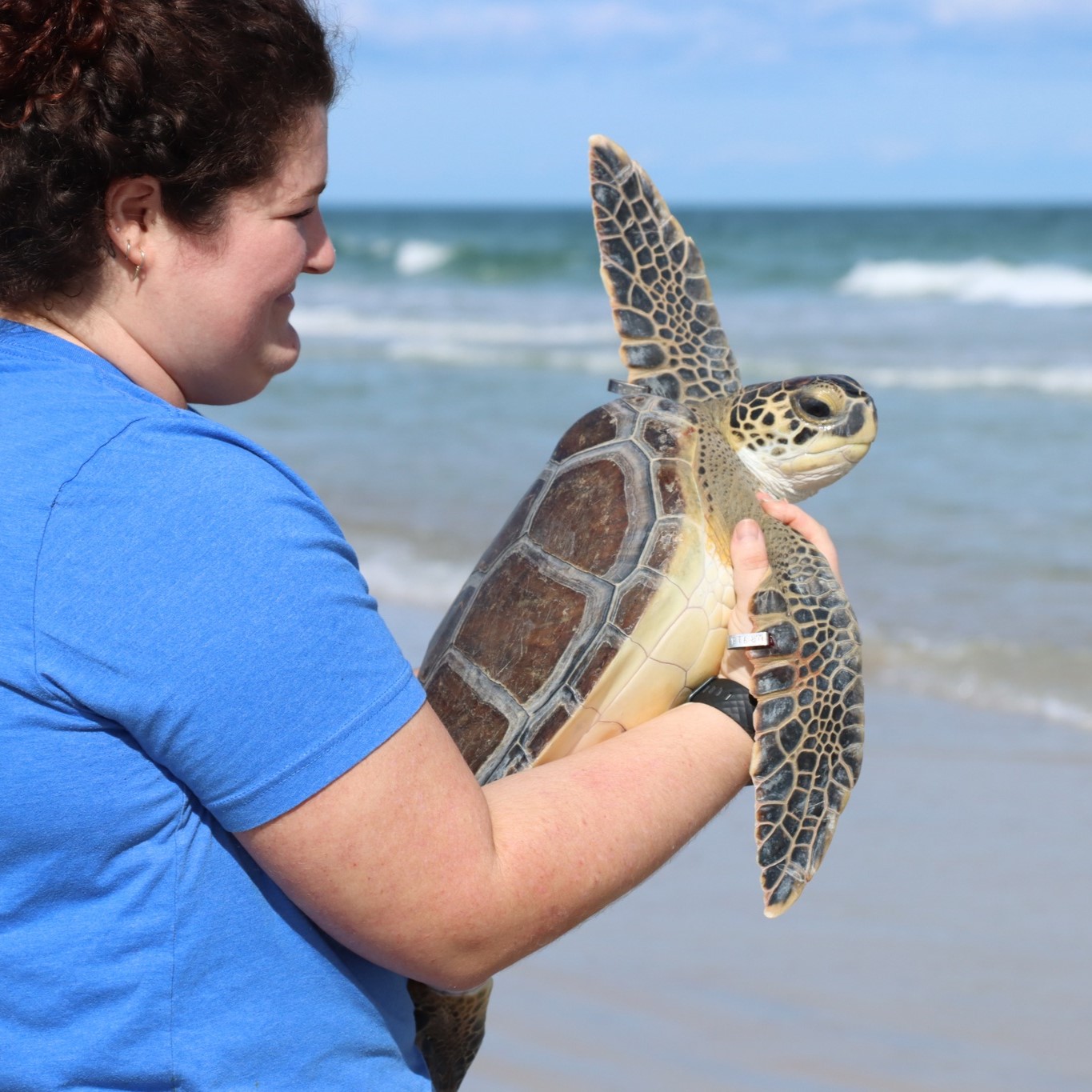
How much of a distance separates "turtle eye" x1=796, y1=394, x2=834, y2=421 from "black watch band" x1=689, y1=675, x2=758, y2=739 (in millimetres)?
586

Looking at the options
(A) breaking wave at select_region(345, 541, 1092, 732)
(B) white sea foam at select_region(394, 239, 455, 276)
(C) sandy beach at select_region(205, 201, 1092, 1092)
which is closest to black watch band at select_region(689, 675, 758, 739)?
(C) sandy beach at select_region(205, 201, 1092, 1092)

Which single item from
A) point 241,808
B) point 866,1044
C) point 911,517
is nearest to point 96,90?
point 241,808

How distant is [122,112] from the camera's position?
757 millimetres

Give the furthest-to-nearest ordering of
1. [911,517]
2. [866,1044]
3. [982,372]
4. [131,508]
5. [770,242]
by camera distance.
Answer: [770,242]
[982,372]
[911,517]
[866,1044]
[131,508]

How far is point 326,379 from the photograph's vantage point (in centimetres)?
937

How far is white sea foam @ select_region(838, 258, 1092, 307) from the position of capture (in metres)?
16.3

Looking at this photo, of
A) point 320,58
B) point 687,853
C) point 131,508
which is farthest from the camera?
point 687,853

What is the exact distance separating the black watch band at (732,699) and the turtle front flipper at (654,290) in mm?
679

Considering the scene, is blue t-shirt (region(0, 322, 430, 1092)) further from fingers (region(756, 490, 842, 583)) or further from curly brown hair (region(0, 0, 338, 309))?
fingers (region(756, 490, 842, 583))

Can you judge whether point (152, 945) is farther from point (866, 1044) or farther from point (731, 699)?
point (866, 1044)

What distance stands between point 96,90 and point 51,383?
17cm

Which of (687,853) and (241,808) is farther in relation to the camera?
(687,853)

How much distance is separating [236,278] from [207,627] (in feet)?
0.80

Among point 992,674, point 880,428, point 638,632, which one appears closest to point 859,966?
point 638,632
